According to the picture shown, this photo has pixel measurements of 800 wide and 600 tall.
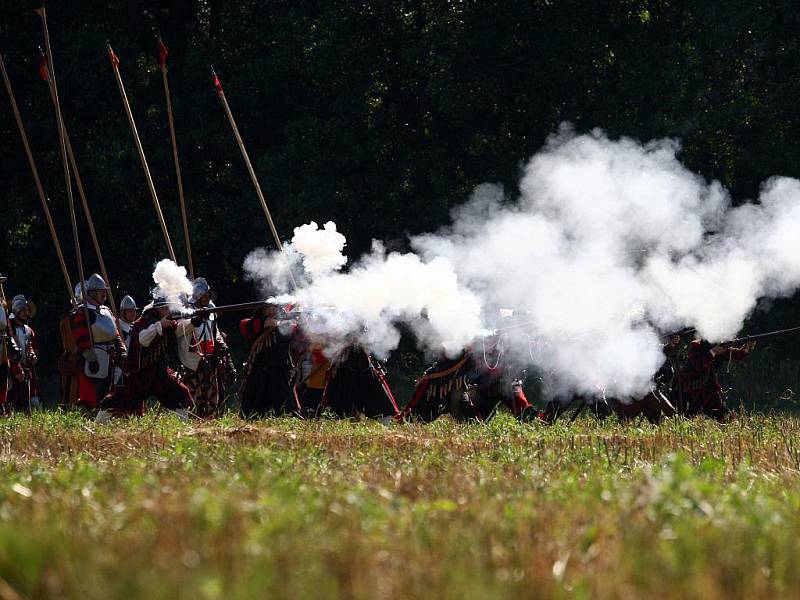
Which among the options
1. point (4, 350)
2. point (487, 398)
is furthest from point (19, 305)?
point (487, 398)

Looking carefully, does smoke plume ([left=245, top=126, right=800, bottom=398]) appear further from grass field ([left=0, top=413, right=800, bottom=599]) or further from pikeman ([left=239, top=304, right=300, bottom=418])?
grass field ([left=0, top=413, right=800, bottom=599])

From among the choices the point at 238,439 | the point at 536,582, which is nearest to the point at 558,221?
the point at 238,439

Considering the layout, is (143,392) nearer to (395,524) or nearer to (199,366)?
(199,366)

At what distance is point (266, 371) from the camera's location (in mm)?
15734

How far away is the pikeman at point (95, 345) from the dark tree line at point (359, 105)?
8.10 meters

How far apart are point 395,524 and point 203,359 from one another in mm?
10199

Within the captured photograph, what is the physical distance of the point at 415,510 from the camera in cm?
611

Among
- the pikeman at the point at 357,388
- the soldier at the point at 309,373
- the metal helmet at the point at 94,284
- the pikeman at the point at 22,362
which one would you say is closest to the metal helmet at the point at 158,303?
the metal helmet at the point at 94,284

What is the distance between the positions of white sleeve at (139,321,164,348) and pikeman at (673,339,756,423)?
226 inches

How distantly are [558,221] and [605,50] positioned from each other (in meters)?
8.13

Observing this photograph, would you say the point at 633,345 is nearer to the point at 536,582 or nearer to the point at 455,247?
the point at 455,247

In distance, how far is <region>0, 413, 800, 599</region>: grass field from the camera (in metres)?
4.52

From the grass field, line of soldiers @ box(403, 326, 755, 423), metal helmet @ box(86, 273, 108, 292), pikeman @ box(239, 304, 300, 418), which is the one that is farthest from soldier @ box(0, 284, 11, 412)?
the grass field

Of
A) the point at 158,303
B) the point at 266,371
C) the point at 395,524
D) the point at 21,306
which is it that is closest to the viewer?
the point at 395,524
